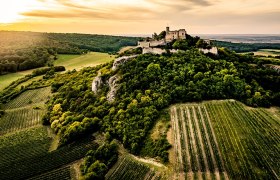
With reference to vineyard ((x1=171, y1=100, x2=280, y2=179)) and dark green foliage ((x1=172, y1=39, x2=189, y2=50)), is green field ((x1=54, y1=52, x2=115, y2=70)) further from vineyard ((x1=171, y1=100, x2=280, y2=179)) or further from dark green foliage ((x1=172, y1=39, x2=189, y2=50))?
vineyard ((x1=171, y1=100, x2=280, y2=179))

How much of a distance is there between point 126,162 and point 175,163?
10786 mm

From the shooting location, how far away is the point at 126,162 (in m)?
59.3

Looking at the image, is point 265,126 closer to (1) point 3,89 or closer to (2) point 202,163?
(2) point 202,163

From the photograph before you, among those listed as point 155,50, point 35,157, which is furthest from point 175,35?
point 35,157

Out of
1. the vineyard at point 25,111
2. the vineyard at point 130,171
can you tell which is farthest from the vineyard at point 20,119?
the vineyard at point 130,171

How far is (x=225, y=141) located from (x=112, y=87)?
39302mm

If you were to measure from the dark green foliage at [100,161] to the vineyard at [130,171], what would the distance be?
1304mm

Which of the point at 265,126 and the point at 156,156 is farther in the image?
the point at 265,126

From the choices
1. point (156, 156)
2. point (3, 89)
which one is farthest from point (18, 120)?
point (156, 156)

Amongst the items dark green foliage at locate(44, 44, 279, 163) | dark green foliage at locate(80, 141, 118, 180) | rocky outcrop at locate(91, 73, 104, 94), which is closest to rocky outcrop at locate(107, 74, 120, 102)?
dark green foliage at locate(44, 44, 279, 163)

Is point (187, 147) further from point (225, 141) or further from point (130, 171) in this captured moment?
point (130, 171)

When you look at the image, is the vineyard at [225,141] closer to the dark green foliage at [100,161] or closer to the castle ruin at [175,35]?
the dark green foliage at [100,161]

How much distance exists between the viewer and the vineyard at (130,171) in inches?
2100

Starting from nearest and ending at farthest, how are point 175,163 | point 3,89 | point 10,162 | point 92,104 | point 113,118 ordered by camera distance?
point 175,163 → point 10,162 → point 113,118 → point 92,104 → point 3,89
